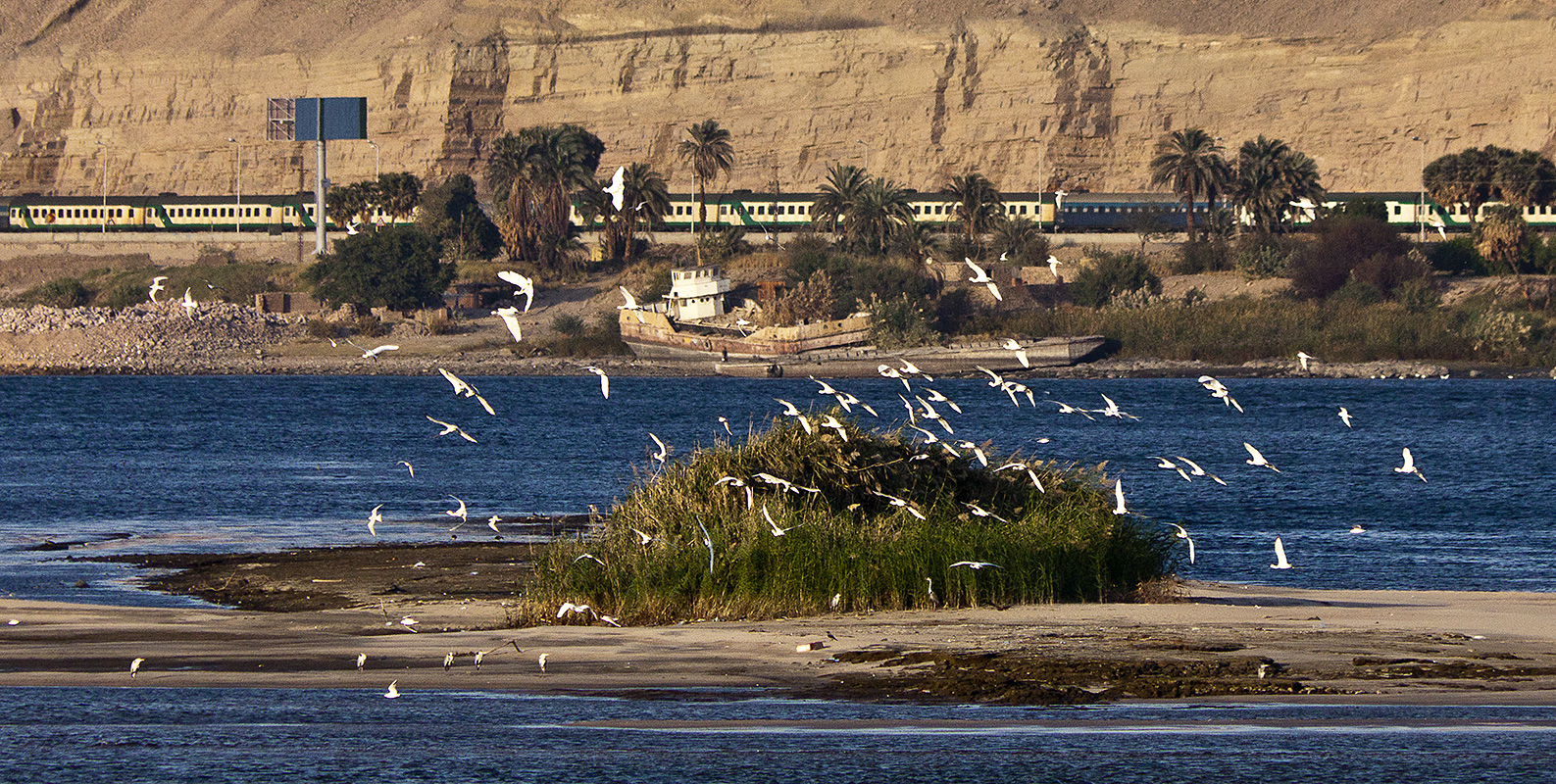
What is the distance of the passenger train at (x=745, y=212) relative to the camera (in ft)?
456

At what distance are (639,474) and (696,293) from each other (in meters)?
85.6

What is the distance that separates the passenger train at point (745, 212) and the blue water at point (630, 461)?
32.2 metres

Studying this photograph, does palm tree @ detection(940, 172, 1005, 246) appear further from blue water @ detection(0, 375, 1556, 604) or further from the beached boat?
blue water @ detection(0, 375, 1556, 604)

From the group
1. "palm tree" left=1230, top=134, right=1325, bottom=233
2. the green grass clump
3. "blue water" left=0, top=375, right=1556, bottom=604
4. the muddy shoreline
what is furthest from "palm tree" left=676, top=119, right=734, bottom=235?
the muddy shoreline

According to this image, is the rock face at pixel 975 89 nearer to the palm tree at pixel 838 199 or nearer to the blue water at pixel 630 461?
the palm tree at pixel 838 199

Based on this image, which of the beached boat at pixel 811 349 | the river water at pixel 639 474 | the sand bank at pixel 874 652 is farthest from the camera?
the beached boat at pixel 811 349

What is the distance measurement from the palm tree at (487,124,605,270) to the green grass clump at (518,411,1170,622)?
111804mm

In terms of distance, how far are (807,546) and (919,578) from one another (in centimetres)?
130

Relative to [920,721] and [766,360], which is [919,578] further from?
[766,360]

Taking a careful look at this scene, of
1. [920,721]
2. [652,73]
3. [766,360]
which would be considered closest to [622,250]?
[766,360]

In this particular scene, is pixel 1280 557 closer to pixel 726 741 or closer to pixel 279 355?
pixel 726 741

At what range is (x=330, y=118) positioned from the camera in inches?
5876

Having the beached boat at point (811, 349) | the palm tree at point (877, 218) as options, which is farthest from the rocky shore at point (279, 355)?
the palm tree at point (877, 218)

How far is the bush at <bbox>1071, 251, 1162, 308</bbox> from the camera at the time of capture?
121 meters
